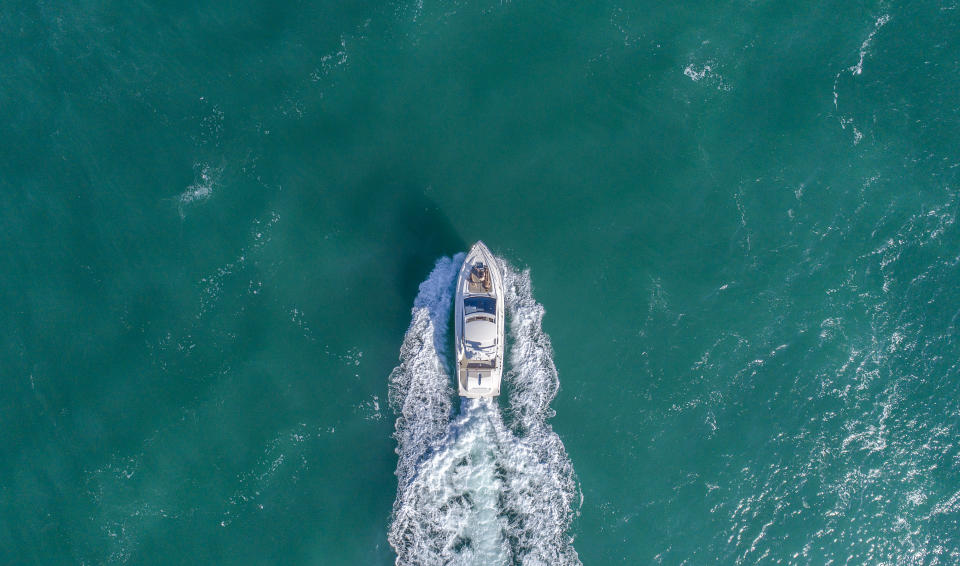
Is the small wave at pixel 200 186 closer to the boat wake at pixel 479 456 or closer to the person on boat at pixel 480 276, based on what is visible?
the boat wake at pixel 479 456

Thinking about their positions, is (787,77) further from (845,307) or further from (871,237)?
(845,307)

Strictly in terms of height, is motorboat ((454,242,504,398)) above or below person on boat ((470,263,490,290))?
below

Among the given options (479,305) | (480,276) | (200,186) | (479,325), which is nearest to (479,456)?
(479,325)

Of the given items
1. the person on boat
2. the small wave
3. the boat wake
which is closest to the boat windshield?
the person on boat

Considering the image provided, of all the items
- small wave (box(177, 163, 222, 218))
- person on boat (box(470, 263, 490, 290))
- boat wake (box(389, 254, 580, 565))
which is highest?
small wave (box(177, 163, 222, 218))

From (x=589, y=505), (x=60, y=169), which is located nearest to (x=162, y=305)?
(x=60, y=169)

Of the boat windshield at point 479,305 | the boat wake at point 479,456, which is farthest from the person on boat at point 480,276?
the boat wake at point 479,456

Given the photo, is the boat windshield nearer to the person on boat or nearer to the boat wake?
the person on boat
